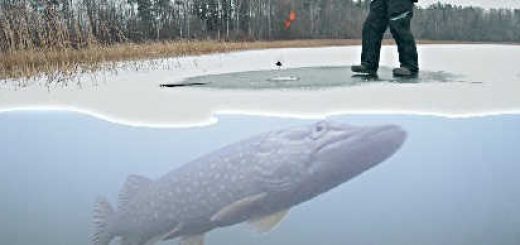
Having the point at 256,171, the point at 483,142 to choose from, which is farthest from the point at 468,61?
the point at 256,171

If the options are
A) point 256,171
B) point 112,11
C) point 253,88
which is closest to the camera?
point 256,171

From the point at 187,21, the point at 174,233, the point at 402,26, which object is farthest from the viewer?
the point at 187,21

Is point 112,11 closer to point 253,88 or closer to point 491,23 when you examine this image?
point 253,88

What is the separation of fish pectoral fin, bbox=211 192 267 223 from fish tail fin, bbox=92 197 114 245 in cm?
34

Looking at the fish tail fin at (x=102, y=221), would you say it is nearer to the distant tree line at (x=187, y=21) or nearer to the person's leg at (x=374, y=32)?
the distant tree line at (x=187, y=21)

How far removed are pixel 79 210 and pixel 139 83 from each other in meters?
0.43

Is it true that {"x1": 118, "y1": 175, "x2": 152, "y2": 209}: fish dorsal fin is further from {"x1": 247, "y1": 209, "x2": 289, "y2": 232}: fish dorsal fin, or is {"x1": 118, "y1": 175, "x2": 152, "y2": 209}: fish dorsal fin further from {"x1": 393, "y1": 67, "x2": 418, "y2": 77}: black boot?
{"x1": 393, "y1": 67, "x2": 418, "y2": 77}: black boot

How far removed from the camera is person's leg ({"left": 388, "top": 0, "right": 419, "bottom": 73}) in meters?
1.92

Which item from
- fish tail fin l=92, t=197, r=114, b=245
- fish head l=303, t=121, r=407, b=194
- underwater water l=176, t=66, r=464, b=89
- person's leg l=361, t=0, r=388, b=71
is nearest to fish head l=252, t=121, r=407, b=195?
fish head l=303, t=121, r=407, b=194

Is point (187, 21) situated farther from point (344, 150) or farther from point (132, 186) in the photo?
point (344, 150)

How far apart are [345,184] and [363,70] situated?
0.43m

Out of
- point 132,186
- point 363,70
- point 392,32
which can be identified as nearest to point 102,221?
point 132,186

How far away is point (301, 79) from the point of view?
6.38 ft

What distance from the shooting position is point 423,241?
1789mm
